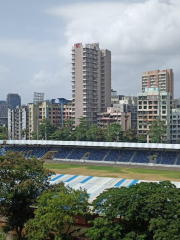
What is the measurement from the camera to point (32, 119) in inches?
3250

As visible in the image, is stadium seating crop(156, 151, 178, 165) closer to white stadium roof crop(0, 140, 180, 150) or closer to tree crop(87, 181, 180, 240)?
white stadium roof crop(0, 140, 180, 150)

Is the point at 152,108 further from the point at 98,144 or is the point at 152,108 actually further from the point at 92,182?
the point at 92,182

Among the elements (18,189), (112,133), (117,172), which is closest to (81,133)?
(112,133)

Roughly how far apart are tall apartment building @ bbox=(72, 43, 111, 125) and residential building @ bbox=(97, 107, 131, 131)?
8.70 feet

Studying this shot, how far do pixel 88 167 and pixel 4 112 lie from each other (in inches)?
4823

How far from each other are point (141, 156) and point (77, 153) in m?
10.2

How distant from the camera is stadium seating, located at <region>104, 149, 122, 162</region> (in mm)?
46928

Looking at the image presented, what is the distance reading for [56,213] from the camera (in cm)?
1648

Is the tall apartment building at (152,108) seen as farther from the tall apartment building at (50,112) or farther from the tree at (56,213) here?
the tree at (56,213)

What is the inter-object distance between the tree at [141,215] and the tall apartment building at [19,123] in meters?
67.8

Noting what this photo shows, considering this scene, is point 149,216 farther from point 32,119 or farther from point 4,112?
point 4,112

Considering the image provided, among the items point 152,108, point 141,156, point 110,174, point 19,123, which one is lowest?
point 110,174

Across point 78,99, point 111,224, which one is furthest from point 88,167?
point 78,99

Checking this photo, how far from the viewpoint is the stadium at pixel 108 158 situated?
39500 mm
